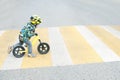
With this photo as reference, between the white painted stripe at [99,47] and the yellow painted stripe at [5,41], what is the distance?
118 inches

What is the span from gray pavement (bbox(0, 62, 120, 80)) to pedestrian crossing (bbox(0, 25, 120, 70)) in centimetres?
36

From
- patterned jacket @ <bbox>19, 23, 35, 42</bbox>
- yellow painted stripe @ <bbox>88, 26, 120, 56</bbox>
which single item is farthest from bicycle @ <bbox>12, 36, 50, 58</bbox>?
yellow painted stripe @ <bbox>88, 26, 120, 56</bbox>

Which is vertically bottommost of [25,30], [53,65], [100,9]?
[100,9]

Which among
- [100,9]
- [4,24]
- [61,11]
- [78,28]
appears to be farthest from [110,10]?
[4,24]

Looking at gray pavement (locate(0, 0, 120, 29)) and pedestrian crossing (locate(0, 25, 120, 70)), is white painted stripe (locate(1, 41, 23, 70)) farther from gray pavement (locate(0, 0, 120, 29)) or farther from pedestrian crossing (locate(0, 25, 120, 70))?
gray pavement (locate(0, 0, 120, 29))

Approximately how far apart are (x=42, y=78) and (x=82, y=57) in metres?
2.03

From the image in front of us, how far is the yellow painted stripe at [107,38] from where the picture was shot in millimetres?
10000

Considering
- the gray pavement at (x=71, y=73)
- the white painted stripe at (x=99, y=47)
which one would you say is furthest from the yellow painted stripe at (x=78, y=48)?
the gray pavement at (x=71, y=73)

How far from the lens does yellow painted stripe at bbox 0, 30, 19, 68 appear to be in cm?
952

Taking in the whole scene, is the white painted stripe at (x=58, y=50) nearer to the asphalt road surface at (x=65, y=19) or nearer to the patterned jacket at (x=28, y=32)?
the asphalt road surface at (x=65, y=19)

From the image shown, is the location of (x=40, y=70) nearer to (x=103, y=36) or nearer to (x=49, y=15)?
(x=103, y=36)

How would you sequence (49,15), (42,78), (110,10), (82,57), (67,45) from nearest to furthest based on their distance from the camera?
(42,78) < (82,57) < (67,45) < (49,15) < (110,10)

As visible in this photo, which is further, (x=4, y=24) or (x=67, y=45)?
(x=4, y=24)

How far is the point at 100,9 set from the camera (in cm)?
1950
